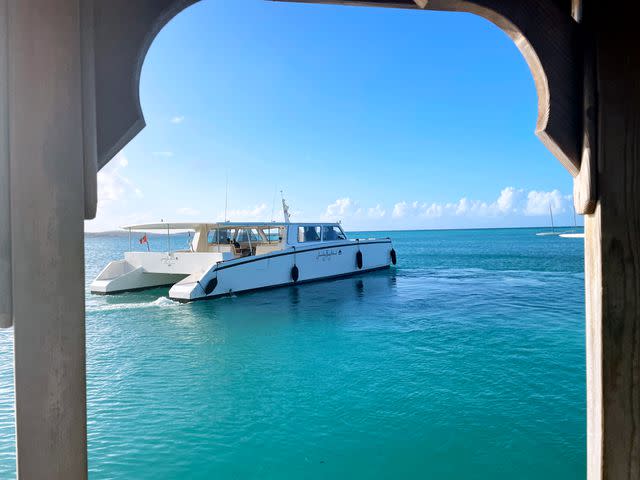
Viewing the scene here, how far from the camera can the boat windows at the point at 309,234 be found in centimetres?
1655

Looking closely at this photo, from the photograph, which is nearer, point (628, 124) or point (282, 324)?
point (628, 124)

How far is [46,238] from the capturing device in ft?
3.45

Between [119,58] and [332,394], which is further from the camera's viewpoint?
[332,394]

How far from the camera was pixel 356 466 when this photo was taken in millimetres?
3924

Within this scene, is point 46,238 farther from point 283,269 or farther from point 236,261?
point 283,269

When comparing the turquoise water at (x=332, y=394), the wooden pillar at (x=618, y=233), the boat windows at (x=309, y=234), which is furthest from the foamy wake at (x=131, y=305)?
the wooden pillar at (x=618, y=233)

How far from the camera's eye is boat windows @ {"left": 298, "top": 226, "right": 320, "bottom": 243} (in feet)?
54.3

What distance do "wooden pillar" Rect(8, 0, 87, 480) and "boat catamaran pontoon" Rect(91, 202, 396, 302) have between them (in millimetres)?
11786

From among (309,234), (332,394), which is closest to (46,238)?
(332,394)

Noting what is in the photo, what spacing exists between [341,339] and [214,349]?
2550mm

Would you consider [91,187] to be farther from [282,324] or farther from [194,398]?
[282,324]

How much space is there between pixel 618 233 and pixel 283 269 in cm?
1434

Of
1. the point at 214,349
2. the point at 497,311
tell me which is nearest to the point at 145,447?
the point at 214,349

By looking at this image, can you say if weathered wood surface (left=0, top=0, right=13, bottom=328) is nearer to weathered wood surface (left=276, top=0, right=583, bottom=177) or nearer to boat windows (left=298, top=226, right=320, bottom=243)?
weathered wood surface (left=276, top=0, right=583, bottom=177)
